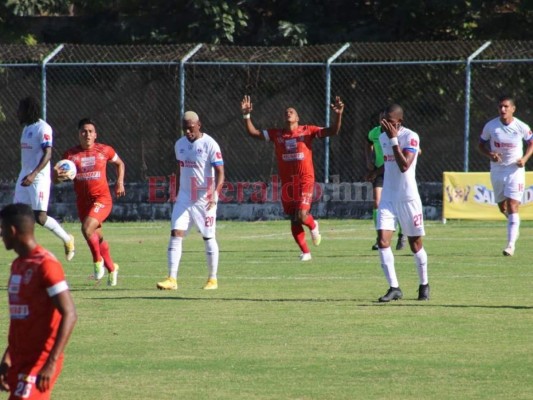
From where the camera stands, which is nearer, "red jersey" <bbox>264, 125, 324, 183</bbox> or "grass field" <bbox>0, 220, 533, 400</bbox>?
"grass field" <bbox>0, 220, 533, 400</bbox>

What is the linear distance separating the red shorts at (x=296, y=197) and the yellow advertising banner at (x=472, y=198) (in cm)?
586

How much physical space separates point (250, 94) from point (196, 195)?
15.6 meters

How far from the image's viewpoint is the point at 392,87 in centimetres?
2975

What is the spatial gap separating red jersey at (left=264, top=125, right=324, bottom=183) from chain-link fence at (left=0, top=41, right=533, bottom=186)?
6525 mm

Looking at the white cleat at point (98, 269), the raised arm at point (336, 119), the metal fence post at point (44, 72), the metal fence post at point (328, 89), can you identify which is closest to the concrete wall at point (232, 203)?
the metal fence post at point (328, 89)

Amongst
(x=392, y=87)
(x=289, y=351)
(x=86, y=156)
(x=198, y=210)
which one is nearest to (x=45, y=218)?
(x=86, y=156)

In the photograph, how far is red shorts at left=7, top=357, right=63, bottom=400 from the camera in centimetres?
650

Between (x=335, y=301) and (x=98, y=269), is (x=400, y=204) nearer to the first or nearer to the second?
(x=335, y=301)

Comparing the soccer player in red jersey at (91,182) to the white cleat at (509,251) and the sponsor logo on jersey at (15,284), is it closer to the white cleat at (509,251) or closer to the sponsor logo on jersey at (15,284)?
the white cleat at (509,251)

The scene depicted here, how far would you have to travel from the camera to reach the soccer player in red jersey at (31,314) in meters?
6.54

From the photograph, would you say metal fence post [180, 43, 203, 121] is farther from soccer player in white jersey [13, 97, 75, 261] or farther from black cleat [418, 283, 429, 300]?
black cleat [418, 283, 429, 300]

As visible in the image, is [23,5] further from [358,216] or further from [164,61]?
[358,216]

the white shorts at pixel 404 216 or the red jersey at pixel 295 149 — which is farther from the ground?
the red jersey at pixel 295 149

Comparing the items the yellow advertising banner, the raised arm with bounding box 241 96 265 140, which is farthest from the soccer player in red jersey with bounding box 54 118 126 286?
the yellow advertising banner
